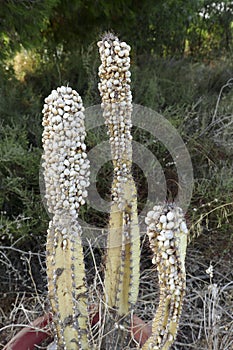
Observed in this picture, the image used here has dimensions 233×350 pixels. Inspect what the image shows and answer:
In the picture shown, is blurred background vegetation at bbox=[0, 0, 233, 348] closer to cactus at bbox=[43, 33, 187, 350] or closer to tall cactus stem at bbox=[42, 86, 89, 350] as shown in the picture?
cactus at bbox=[43, 33, 187, 350]

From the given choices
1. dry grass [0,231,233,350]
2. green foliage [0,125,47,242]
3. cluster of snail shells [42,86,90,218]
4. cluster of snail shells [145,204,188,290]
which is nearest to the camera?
cluster of snail shells [145,204,188,290]

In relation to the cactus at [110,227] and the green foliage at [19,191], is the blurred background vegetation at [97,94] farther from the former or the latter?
the cactus at [110,227]

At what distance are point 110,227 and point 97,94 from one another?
997 mm

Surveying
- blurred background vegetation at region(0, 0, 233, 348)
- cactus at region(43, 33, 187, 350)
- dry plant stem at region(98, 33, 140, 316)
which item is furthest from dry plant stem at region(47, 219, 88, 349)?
blurred background vegetation at region(0, 0, 233, 348)

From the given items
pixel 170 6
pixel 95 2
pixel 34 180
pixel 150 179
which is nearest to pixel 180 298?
pixel 150 179

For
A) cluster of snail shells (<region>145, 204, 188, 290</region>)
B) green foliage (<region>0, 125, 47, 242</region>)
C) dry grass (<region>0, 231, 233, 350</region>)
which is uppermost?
green foliage (<region>0, 125, 47, 242</region>)

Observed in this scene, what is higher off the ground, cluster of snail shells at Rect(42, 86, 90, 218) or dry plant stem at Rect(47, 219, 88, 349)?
cluster of snail shells at Rect(42, 86, 90, 218)

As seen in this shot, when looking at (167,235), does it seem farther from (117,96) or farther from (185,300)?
(185,300)

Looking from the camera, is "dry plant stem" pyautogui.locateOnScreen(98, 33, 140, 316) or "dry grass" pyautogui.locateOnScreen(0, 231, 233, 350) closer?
"dry plant stem" pyautogui.locateOnScreen(98, 33, 140, 316)

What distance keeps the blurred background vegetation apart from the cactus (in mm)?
254

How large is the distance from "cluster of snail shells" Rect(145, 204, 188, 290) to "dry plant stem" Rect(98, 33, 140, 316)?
21 centimetres

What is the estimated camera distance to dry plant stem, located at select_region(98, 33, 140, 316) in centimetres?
104

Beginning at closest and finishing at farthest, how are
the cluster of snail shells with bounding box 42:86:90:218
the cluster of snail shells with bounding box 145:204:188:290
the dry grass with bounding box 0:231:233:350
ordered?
the cluster of snail shells with bounding box 145:204:188:290, the cluster of snail shells with bounding box 42:86:90:218, the dry grass with bounding box 0:231:233:350

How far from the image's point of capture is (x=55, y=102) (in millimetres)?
983
